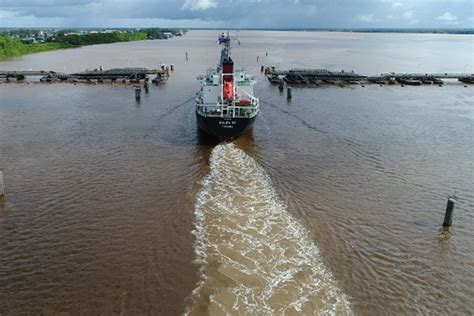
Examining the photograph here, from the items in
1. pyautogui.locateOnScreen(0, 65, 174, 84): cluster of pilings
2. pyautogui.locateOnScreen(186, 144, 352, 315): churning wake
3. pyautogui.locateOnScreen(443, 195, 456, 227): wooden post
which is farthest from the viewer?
pyautogui.locateOnScreen(0, 65, 174, 84): cluster of pilings

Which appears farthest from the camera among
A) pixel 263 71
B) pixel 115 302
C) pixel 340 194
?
pixel 263 71

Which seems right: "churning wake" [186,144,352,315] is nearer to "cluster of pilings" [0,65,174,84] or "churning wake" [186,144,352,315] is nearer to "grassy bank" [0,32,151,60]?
"cluster of pilings" [0,65,174,84]

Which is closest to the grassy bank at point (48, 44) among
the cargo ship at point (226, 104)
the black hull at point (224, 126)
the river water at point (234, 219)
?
the river water at point (234, 219)

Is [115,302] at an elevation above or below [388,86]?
below

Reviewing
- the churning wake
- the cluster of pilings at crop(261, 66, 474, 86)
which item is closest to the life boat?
the churning wake

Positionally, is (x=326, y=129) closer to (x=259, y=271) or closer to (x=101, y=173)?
(x=101, y=173)

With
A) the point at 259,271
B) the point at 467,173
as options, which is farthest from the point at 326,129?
the point at 259,271
